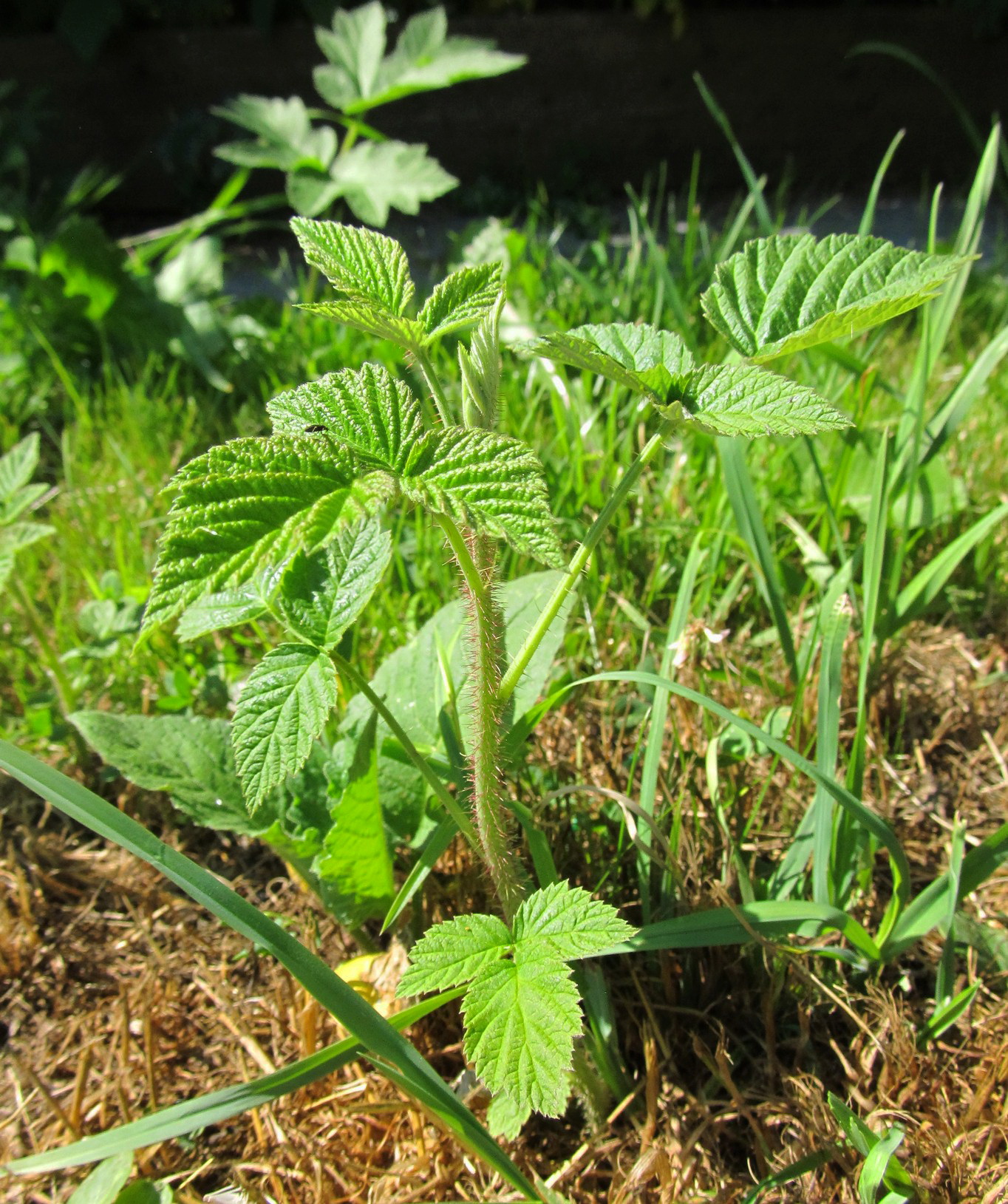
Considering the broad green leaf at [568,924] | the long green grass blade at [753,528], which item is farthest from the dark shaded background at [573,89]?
the broad green leaf at [568,924]

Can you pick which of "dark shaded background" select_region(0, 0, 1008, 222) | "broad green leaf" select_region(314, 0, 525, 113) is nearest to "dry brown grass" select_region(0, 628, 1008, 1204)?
"broad green leaf" select_region(314, 0, 525, 113)

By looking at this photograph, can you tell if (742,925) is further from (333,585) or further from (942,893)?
(333,585)

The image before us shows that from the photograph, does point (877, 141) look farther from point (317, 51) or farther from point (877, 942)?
point (877, 942)

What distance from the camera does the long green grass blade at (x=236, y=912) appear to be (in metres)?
0.79

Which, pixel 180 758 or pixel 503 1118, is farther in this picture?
pixel 180 758

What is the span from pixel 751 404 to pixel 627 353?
0.15 m

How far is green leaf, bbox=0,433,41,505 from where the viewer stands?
143 centimetres

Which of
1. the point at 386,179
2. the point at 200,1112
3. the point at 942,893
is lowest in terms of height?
the point at 942,893

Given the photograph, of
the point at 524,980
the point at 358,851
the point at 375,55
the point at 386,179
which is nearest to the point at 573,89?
the point at 375,55

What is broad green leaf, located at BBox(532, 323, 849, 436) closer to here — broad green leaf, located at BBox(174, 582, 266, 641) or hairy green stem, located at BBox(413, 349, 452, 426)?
hairy green stem, located at BBox(413, 349, 452, 426)

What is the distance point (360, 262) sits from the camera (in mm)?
798

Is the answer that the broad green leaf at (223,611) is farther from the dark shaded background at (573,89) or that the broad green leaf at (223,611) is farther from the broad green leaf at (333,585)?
the dark shaded background at (573,89)

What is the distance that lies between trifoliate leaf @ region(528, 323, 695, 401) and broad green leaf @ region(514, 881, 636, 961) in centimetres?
43

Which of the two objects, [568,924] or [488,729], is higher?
[488,729]
